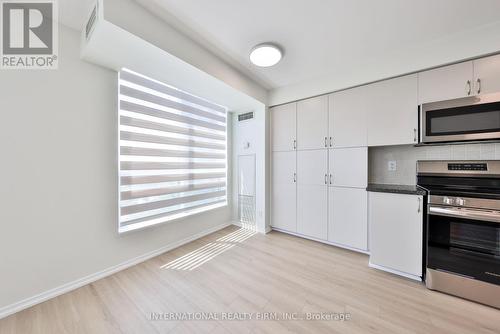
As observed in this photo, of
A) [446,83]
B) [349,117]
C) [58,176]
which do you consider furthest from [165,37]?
[446,83]

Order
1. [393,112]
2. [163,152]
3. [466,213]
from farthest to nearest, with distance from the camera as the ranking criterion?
[163,152] → [393,112] → [466,213]

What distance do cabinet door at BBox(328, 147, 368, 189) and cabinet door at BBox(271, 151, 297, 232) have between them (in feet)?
2.06

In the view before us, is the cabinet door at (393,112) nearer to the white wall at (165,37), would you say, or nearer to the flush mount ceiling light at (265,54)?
the flush mount ceiling light at (265,54)

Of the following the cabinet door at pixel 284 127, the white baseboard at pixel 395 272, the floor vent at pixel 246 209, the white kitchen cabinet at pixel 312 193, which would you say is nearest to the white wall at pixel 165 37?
the cabinet door at pixel 284 127

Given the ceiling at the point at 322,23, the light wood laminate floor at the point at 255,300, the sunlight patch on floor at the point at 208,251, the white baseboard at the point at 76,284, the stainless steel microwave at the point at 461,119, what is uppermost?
the ceiling at the point at 322,23

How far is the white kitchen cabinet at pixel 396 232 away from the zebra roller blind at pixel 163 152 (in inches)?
98.1

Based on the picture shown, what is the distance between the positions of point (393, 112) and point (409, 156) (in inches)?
25.8

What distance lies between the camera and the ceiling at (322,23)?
1582mm

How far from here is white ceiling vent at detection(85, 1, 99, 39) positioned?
4.84 ft

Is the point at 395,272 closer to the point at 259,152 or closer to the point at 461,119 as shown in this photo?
the point at 461,119

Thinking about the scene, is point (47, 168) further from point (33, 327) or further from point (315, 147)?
point (315, 147)

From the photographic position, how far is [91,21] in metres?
1.59

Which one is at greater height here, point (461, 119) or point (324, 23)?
point (324, 23)

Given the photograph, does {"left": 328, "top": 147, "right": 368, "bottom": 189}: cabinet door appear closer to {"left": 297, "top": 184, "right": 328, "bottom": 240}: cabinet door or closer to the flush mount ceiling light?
{"left": 297, "top": 184, "right": 328, "bottom": 240}: cabinet door
